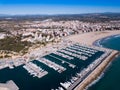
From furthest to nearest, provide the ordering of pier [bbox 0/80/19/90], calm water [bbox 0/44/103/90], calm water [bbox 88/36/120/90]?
1. calm water [bbox 0/44/103/90]
2. calm water [bbox 88/36/120/90]
3. pier [bbox 0/80/19/90]

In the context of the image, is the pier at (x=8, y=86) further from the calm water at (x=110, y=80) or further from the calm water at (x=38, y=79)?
the calm water at (x=110, y=80)

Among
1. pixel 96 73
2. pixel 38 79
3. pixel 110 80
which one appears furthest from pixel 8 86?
pixel 110 80

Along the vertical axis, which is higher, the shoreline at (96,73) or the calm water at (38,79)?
the shoreline at (96,73)

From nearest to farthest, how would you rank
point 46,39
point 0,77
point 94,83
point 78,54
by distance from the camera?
1. point 94,83
2. point 0,77
3. point 78,54
4. point 46,39

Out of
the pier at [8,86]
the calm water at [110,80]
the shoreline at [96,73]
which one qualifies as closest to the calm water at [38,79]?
the pier at [8,86]

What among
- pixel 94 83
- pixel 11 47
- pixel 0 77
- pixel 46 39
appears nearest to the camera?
pixel 94 83

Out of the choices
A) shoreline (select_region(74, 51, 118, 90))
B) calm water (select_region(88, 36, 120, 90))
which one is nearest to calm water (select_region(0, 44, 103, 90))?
shoreline (select_region(74, 51, 118, 90))

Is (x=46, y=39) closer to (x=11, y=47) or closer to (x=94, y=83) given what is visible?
(x=11, y=47)

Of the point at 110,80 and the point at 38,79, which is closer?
the point at 110,80

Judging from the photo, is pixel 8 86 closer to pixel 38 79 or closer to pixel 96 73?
pixel 38 79

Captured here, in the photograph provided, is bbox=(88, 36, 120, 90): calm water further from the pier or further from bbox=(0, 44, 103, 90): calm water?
the pier

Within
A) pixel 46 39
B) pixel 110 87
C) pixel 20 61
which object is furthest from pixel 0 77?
pixel 46 39
